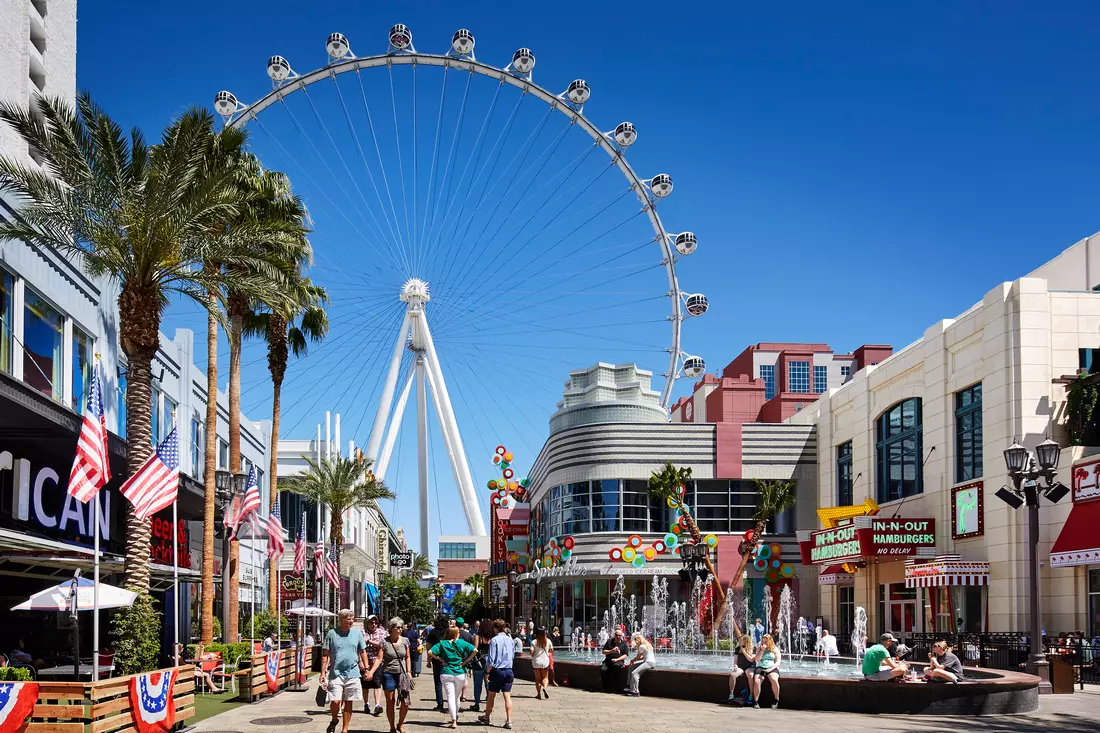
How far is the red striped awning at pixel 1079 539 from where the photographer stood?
3275cm

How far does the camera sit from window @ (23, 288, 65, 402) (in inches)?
1033

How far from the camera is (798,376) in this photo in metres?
101

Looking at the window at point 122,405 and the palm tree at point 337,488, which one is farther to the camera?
the palm tree at point 337,488

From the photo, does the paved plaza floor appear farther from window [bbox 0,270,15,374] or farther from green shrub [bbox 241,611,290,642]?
green shrub [bbox 241,611,290,642]

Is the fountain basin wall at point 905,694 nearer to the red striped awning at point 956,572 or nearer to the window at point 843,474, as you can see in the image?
the red striped awning at point 956,572

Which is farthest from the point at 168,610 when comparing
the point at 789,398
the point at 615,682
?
the point at 789,398

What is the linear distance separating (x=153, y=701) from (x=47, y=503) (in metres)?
13.5

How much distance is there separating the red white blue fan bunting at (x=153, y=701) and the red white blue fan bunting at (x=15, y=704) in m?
1.76

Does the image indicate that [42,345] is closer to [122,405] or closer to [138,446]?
[138,446]

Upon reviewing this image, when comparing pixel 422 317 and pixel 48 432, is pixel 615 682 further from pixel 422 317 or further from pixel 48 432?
pixel 422 317

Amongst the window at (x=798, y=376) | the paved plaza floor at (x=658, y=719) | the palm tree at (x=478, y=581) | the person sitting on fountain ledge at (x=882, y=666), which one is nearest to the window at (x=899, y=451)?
the paved plaza floor at (x=658, y=719)

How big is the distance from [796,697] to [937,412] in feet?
74.0

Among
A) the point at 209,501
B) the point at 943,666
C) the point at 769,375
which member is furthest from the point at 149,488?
the point at 769,375

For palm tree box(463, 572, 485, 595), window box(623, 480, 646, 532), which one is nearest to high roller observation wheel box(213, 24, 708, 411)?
window box(623, 480, 646, 532)
